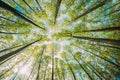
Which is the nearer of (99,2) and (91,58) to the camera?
(99,2)

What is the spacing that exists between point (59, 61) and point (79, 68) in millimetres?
3154

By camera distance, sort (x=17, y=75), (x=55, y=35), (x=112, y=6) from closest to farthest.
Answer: (x=112, y=6), (x=17, y=75), (x=55, y=35)

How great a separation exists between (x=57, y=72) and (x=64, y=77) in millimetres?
997

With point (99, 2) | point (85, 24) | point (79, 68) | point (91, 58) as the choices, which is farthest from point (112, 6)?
point (79, 68)

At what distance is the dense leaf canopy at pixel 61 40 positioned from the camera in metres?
12.8

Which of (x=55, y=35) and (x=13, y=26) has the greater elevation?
(x=13, y=26)

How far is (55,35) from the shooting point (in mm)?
20594

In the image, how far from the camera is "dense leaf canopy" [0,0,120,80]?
12781mm

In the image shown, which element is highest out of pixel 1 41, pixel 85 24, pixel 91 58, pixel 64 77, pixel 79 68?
pixel 85 24

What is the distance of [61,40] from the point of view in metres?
19.7

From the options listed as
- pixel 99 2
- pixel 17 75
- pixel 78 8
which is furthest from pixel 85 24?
pixel 17 75

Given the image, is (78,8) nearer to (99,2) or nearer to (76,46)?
(99,2)

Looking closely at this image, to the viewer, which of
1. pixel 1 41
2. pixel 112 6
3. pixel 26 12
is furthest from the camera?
pixel 26 12

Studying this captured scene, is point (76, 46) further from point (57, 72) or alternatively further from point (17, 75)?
point (17, 75)
